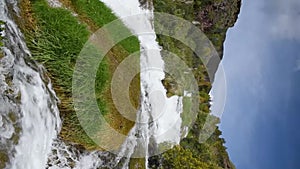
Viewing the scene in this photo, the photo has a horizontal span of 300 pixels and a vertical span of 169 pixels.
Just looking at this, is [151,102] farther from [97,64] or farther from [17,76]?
[17,76]

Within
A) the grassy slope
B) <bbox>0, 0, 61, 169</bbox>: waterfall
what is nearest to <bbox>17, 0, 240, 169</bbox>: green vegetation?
the grassy slope

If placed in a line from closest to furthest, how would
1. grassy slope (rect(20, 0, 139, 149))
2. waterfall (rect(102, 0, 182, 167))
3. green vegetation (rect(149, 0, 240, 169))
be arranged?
grassy slope (rect(20, 0, 139, 149)), waterfall (rect(102, 0, 182, 167)), green vegetation (rect(149, 0, 240, 169))

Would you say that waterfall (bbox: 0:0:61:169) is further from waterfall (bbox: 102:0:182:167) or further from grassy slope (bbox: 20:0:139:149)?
waterfall (bbox: 102:0:182:167)

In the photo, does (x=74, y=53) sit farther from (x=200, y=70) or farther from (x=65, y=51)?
(x=200, y=70)

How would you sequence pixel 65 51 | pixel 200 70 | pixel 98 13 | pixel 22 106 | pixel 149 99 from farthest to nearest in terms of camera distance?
pixel 200 70 → pixel 149 99 → pixel 98 13 → pixel 65 51 → pixel 22 106

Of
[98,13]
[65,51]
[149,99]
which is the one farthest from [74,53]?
[149,99]

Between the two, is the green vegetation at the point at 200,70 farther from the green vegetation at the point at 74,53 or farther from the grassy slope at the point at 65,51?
the grassy slope at the point at 65,51

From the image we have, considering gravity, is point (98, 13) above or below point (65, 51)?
above

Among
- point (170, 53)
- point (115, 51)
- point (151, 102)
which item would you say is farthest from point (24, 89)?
point (170, 53)
